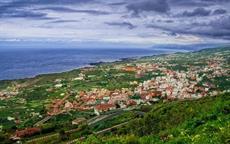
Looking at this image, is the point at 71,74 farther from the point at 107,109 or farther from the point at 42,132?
the point at 42,132

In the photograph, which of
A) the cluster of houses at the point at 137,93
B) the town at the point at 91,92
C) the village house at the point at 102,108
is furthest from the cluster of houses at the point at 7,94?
the village house at the point at 102,108

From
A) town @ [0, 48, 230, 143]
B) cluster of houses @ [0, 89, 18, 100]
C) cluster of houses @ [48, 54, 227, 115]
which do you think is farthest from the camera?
cluster of houses @ [0, 89, 18, 100]

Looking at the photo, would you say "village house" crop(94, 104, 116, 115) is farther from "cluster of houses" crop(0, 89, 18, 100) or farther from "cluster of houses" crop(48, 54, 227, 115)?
"cluster of houses" crop(0, 89, 18, 100)

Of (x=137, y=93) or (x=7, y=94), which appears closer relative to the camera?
(x=137, y=93)

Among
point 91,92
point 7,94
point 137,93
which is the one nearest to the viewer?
point 137,93

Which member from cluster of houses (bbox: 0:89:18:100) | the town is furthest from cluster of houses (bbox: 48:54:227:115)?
cluster of houses (bbox: 0:89:18:100)

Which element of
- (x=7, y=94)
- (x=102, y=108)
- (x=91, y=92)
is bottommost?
(x=7, y=94)

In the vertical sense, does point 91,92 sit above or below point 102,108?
above

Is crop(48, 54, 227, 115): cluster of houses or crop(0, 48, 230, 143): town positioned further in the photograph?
crop(48, 54, 227, 115): cluster of houses

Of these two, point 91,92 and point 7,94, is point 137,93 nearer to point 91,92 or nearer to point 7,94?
point 91,92

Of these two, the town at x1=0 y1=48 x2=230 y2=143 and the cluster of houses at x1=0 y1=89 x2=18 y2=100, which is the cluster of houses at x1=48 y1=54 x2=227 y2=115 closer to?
the town at x1=0 y1=48 x2=230 y2=143

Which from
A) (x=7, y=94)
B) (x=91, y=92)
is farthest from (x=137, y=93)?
(x=7, y=94)

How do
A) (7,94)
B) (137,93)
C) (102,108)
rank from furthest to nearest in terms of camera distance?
(7,94) < (137,93) < (102,108)

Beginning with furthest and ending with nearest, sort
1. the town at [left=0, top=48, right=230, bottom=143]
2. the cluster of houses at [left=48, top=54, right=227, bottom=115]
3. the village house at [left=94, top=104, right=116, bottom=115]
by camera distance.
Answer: the cluster of houses at [left=48, top=54, right=227, bottom=115] < the village house at [left=94, top=104, right=116, bottom=115] < the town at [left=0, top=48, right=230, bottom=143]
